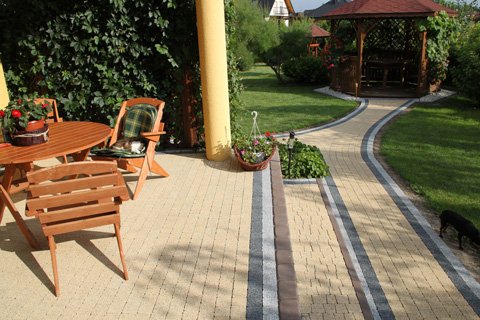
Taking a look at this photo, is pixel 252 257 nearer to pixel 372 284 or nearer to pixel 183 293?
pixel 183 293

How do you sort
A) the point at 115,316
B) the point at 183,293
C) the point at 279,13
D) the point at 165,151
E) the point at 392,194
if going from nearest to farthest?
1. the point at 115,316
2. the point at 183,293
3. the point at 392,194
4. the point at 165,151
5. the point at 279,13

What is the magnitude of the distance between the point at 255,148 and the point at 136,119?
1725 mm

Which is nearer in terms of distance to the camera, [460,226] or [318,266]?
[318,266]

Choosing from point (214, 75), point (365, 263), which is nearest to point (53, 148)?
point (214, 75)

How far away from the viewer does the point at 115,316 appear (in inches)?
109

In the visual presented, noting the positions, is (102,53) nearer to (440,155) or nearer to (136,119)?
(136,119)

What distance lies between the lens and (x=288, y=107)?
12.7 meters

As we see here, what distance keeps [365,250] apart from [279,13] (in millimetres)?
45804

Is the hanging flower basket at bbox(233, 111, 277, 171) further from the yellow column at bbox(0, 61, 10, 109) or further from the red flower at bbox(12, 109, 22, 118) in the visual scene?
the yellow column at bbox(0, 61, 10, 109)

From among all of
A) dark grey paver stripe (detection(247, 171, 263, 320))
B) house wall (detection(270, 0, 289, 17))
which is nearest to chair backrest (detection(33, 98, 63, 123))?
dark grey paver stripe (detection(247, 171, 263, 320))

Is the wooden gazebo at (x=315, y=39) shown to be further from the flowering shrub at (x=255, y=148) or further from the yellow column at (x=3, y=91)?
the yellow column at (x=3, y=91)

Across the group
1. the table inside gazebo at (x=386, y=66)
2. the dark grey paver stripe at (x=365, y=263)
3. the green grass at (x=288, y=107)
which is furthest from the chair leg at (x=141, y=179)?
the table inside gazebo at (x=386, y=66)

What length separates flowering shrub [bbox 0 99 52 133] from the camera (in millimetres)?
4004

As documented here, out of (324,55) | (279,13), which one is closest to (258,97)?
(324,55)
